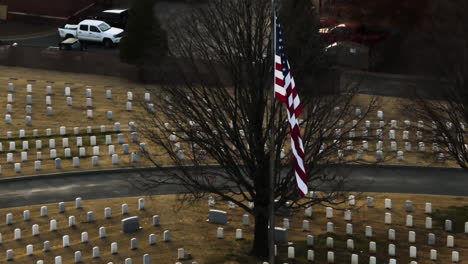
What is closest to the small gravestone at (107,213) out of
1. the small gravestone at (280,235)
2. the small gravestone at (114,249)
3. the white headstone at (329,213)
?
the small gravestone at (114,249)

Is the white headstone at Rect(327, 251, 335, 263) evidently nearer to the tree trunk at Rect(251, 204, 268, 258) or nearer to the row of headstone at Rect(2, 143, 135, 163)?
the tree trunk at Rect(251, 204, 268, 258)

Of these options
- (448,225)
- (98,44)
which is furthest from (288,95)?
(98,44)

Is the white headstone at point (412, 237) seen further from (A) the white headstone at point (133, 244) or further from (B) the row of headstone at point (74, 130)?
(B) the row of headstone at point (74, 130)

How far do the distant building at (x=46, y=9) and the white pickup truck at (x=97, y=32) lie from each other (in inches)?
195

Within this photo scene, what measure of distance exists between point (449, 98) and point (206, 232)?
1064cm

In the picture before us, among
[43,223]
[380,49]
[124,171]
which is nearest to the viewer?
[43,223]

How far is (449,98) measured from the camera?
1953 inches

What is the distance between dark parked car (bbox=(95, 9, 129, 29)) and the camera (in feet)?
240

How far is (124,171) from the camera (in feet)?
170

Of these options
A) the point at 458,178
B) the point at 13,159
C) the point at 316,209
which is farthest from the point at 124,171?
the point at 458,178

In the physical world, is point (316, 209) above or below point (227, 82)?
below

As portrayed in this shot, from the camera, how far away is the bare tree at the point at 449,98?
4862cm

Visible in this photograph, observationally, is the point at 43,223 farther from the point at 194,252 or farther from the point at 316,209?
the point at 316,209

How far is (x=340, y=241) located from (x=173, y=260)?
229 inches
